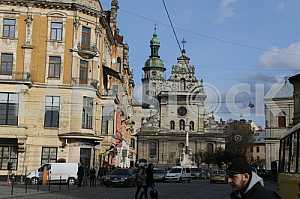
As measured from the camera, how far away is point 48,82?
50.5 metres

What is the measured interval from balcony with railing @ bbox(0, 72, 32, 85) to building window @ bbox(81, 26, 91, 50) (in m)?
6.42

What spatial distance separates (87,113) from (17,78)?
757 centimetres

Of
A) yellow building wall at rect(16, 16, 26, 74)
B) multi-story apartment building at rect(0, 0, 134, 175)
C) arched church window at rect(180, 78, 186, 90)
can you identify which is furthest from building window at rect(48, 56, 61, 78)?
arched church window at rect(180, 78, 186, 90)

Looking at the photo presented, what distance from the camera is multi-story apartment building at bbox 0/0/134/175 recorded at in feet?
159

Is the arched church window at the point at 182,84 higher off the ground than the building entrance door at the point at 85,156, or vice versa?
the arched church window at the point at 182,84

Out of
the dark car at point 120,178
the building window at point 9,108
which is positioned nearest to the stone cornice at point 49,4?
the building window at point 9,108

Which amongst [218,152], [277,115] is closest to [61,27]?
[277,115]

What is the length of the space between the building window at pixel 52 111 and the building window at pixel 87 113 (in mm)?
2553

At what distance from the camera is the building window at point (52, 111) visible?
5003cm

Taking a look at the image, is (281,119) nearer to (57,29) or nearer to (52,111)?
(57,29)

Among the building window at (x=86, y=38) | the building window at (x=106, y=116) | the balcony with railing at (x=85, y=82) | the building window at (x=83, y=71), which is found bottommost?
the building window at (x=106, y=116)

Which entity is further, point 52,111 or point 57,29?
point 57,29

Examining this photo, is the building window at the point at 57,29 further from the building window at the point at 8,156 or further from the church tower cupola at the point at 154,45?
the church tower cupola at the point at 154,45

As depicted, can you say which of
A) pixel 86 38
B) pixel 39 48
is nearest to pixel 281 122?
pixel 86 38
